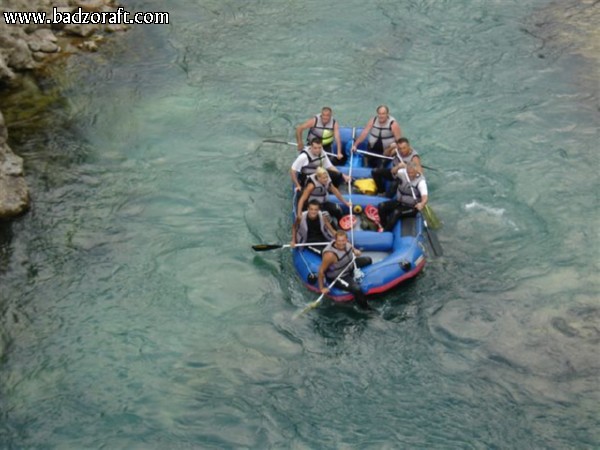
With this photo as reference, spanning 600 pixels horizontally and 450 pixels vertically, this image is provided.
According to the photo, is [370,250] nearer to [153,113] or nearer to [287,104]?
[287,104]

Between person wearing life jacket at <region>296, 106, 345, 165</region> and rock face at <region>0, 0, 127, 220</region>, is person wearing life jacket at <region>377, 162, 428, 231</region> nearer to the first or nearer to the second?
person wearing life jacket at <region>296, 106, 345, 165</region>

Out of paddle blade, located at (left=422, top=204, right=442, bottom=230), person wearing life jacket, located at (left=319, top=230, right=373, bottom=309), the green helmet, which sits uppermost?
the green helmet

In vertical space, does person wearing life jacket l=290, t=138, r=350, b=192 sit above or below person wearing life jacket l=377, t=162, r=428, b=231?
above

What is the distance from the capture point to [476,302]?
10.2 meters

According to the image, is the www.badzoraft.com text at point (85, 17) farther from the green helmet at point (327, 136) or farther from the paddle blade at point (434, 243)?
the paddle blade at point (434, 243)

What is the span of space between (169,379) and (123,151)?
6044mm

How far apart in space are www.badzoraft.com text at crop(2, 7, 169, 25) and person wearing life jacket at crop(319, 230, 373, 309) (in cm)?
1126

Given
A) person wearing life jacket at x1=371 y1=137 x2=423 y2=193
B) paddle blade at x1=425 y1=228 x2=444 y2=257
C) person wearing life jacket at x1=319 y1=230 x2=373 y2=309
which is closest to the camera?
person wearing life jacket at x1=319 y1=230 x2=373 y2=309

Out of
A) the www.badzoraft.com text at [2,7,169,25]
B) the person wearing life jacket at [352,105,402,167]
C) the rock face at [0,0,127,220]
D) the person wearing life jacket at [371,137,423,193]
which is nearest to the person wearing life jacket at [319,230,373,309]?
the person wearing life jacket at [371,137,423,193]

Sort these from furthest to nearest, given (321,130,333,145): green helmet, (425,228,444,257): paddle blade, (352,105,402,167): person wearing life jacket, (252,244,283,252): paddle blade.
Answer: (321,130,333,145): green helmet → (352,105,402,167): person wearing life jacket → (252,244,283,252): paddle blade → (425,228,444,257): paddle blade

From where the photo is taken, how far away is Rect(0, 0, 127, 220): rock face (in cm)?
1264

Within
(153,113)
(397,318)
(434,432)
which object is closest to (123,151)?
(153,113)

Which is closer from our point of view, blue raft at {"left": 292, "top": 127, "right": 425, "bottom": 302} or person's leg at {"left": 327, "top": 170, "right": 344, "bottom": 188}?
blue raft at {"left": 292, "top": 127, "right": 425, "bottom": 302}

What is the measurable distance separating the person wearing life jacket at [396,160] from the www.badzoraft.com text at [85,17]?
951 centimetres
